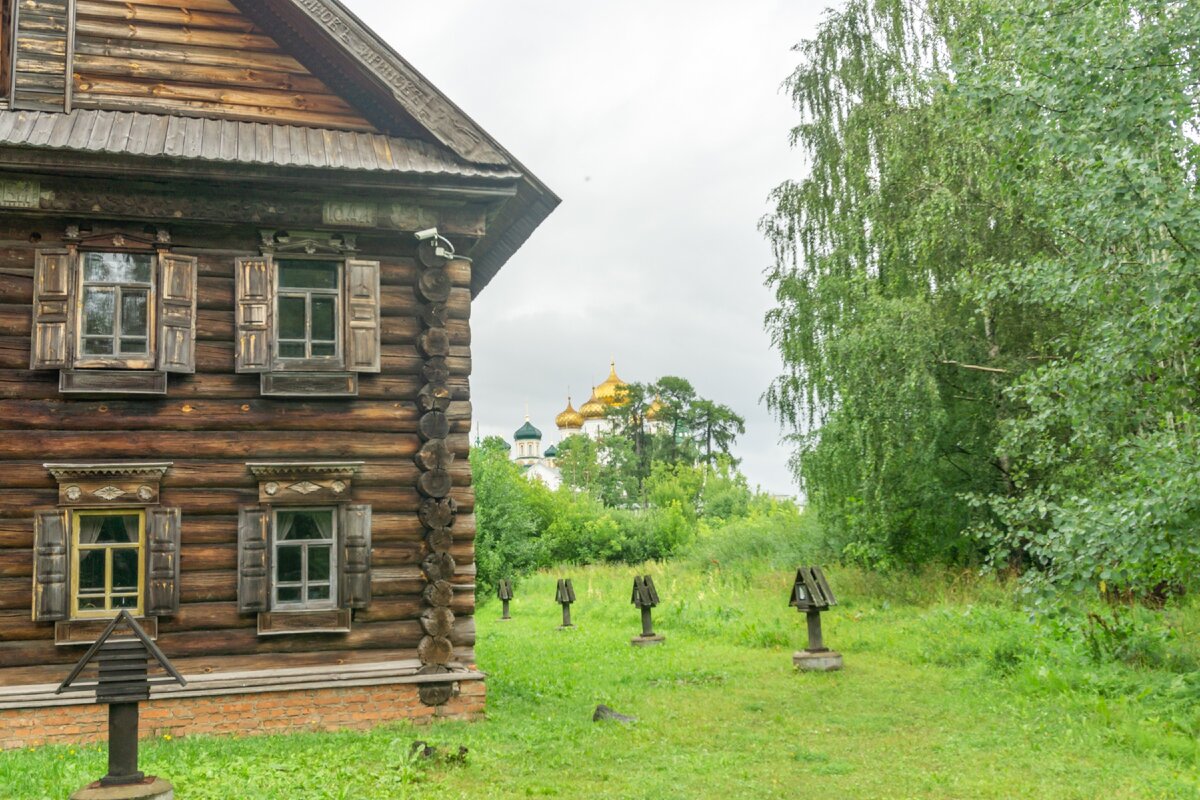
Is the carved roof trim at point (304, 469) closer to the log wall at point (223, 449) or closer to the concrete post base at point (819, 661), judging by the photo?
the log wall at point (223, 449)

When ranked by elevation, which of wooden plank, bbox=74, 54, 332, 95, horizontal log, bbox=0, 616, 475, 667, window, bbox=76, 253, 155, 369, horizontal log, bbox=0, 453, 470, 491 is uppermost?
wooden plank, bbox=74, 54, 332, 95

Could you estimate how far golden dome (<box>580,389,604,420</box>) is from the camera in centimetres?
9444

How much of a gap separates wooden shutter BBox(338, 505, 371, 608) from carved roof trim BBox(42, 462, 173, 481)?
6.45 feet

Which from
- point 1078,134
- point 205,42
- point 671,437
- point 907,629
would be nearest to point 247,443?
point 205,42

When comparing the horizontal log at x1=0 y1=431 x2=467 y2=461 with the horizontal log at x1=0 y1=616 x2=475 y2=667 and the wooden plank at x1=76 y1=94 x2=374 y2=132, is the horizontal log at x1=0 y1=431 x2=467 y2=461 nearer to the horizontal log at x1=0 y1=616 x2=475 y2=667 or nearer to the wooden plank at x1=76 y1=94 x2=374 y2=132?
the horizontal log at x1=0 y1=616 x2=475 y2=667

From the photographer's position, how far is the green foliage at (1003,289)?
9.62 meters

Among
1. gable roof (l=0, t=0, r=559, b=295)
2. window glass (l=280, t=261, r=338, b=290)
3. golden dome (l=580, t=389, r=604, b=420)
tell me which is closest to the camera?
gable roof (l=0, t=0, r=559, b=295)

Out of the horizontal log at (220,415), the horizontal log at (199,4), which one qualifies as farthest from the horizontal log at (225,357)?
the horizontal log at (199,4)

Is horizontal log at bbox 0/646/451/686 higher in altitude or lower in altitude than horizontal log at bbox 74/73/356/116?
lower

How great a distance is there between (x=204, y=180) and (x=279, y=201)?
2.68ft

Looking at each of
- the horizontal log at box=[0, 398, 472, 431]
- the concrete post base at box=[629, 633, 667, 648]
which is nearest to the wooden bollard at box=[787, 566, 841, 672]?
the concrete post base at box=[629, 633, 667, 648]

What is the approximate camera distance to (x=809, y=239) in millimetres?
23500

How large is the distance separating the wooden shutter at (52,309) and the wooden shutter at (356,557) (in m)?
3.35

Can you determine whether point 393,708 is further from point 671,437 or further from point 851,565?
point 671,437
